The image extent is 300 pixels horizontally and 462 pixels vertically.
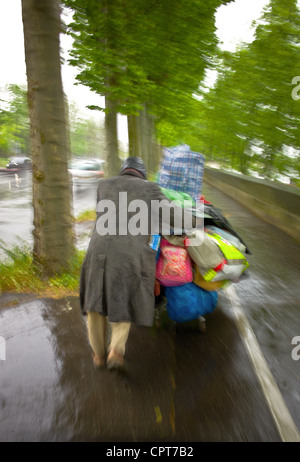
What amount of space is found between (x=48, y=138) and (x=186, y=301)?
11.0ft

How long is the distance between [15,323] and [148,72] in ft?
27.0

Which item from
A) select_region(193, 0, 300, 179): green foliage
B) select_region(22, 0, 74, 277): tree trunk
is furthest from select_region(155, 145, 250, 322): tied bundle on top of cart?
select_region(193, 0, 300, 179): green foliage

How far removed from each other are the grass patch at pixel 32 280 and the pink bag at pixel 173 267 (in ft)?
6.85

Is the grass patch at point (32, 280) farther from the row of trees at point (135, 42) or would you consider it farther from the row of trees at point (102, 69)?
the row of trees at point (135, 42)

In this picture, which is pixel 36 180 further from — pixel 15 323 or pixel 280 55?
pixel 280 55

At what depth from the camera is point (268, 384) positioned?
315cm

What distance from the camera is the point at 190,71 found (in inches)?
448

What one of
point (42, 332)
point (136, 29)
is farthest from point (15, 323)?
point (136, 29)

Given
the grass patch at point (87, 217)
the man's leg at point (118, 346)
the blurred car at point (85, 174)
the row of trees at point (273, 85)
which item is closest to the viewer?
the man's leg at point (118, 346)

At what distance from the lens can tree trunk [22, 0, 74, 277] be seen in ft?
16.6

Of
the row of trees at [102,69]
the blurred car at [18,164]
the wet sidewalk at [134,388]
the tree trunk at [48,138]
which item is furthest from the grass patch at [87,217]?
the blurred car at [18,164]

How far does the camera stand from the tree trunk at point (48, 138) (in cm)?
506

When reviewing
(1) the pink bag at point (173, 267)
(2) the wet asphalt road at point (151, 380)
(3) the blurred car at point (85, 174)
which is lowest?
(3) the blurred car at point (85, 174)

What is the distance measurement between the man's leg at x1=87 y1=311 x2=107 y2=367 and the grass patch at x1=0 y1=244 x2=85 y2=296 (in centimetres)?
186
